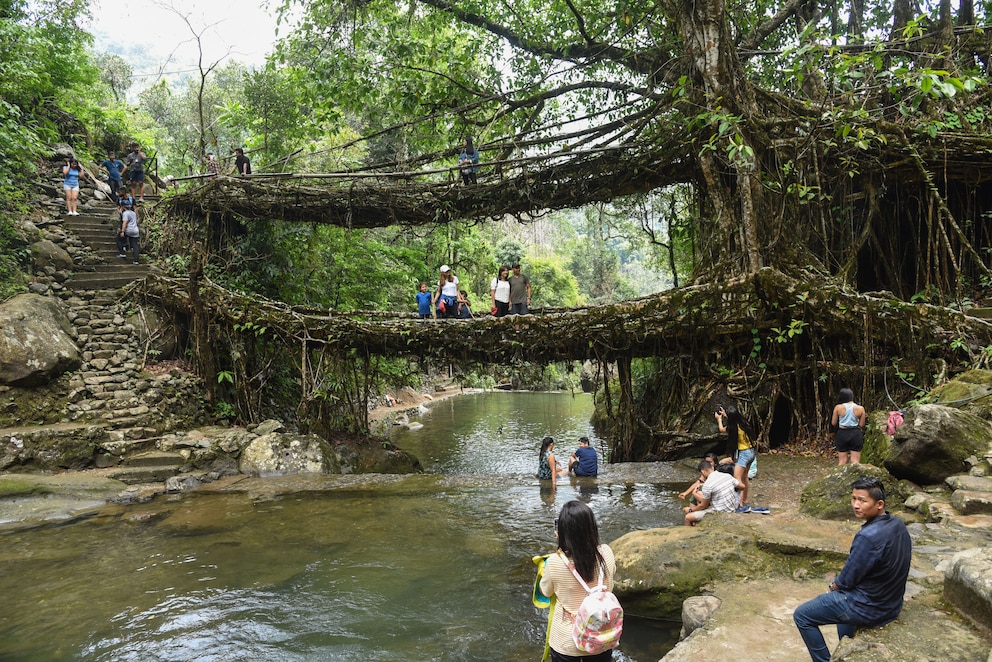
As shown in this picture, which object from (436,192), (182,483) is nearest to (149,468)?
(182,483)

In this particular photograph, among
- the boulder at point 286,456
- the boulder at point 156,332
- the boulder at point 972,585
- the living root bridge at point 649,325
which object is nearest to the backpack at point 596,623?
the boulder at point 972,585

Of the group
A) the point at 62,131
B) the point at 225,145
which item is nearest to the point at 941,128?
the point at 62,131

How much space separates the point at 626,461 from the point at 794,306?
14.5ft

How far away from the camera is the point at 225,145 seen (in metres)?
34.4

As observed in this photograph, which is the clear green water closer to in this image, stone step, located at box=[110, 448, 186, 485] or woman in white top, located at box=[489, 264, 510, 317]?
stone step, located at box=[110, 448, 186, 485]

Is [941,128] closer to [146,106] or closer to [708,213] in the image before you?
[708,213]

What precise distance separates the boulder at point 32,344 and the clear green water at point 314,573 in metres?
3.86

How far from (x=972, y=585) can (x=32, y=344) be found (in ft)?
44.3

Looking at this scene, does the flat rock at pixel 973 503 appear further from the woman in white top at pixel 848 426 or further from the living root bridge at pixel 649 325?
the living root bridge at pixel 649 325

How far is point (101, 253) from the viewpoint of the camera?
47.3ft

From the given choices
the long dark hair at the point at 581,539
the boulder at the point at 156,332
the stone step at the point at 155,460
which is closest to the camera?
the long dark hair at the point at 581,539

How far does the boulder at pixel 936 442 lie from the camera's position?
248 inches

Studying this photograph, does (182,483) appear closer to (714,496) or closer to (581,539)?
(714,496)

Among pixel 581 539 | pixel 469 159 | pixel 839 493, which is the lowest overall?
pixel 839 493
